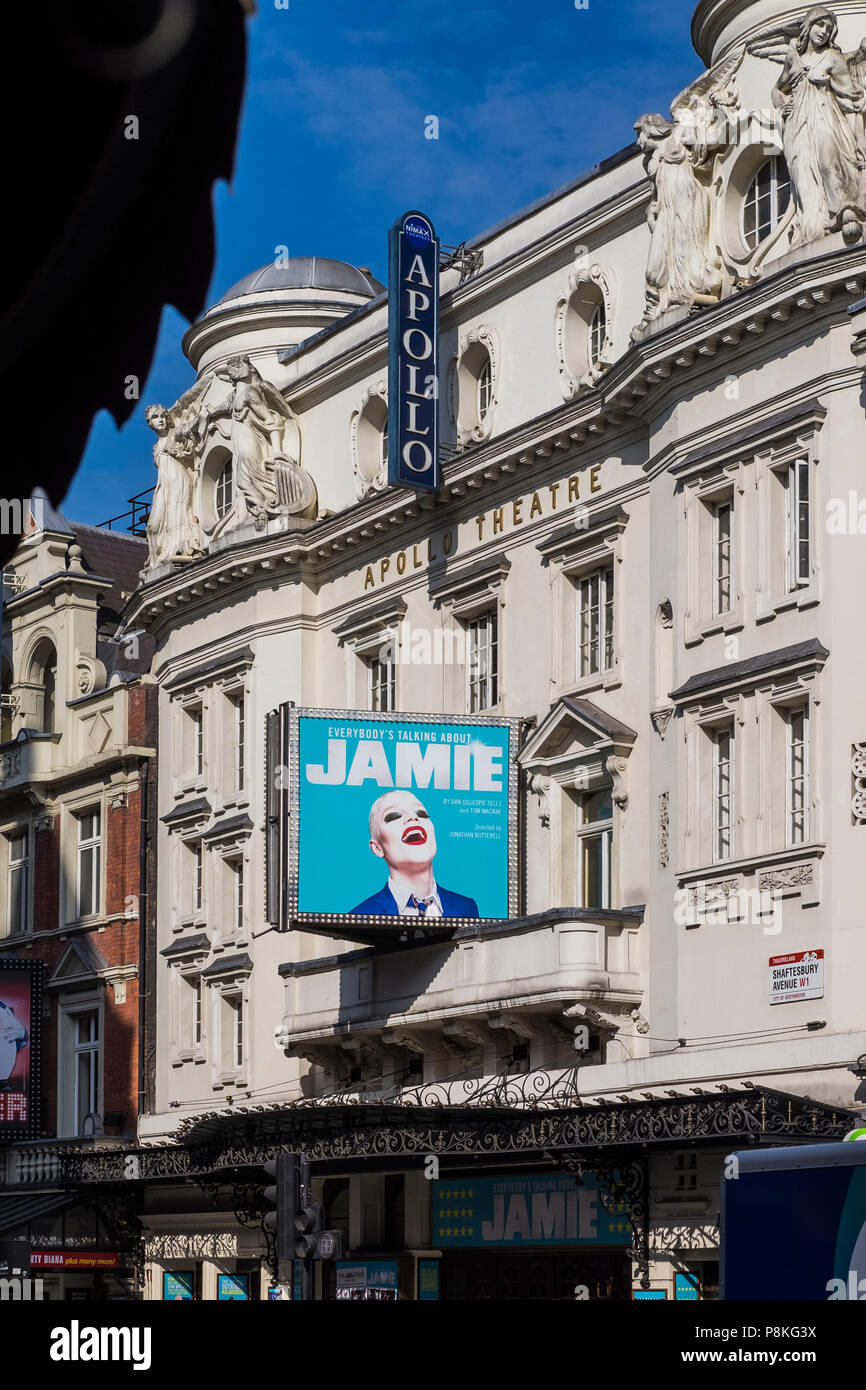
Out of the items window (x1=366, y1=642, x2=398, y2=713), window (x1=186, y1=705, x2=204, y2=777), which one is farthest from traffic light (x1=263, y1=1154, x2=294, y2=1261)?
window (x1=186, y1=705, x2=204, y2=777)

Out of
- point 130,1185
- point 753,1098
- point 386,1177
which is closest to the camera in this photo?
point 753,1098

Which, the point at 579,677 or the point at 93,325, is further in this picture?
the point at 579,677

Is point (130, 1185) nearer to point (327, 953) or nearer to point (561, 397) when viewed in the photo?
point (327, 953)

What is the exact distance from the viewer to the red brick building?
144 ft

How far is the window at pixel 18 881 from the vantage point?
50469 mm

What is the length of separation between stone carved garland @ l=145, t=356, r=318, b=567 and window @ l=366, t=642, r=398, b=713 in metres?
3.60

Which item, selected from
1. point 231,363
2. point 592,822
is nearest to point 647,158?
point 592,822

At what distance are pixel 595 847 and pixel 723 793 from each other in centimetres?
426

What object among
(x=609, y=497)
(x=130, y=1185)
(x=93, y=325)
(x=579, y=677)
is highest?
(x=609, y=497)

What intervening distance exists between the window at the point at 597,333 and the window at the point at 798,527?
6227 millimetres

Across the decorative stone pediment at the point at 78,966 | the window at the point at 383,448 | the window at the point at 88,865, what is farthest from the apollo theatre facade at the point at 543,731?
the window at the point at 88,865

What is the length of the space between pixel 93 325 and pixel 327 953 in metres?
36.0
